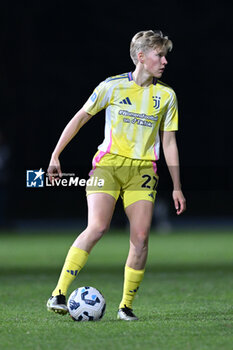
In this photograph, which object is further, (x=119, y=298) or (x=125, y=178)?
(x=119, y=298)

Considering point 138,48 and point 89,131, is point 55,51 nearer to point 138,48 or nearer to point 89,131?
point 89,131

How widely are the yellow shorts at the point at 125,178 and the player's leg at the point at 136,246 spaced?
0.22 feet

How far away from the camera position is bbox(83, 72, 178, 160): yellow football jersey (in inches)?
254

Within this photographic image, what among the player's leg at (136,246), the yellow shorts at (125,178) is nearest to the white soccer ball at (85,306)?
the player's leg at (136,246)

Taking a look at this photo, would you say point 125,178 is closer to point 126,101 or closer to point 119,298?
point 126,101

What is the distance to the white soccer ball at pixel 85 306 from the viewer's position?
627cm

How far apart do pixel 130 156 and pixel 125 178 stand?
0.16 meters

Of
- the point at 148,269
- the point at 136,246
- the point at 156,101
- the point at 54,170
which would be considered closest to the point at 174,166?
the point at 156,101

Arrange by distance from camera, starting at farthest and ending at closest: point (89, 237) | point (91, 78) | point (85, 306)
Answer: point (91, 78)
point (89, 237)
point (85, 306)

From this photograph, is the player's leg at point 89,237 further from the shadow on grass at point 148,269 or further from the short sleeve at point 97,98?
the shadow on grass at point 148,269

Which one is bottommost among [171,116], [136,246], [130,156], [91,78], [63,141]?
[91,78]

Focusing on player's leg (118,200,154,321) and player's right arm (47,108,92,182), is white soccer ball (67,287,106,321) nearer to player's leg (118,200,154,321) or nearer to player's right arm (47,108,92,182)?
player's leg (118,200,154,321)

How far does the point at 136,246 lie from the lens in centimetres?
648

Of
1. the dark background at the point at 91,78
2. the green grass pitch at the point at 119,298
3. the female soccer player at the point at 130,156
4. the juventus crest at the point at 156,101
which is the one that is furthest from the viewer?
the dark background at the point at 91,78
